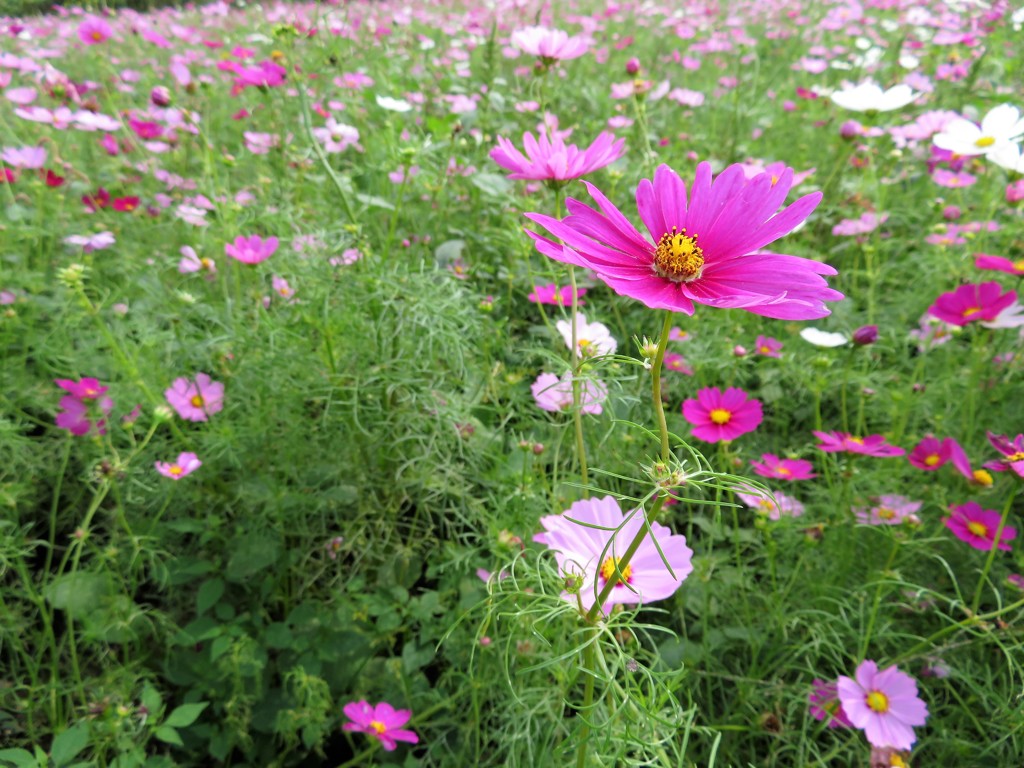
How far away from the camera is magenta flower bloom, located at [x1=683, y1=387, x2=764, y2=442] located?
81 cm

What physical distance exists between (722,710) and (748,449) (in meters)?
0.40

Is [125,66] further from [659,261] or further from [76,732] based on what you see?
[659,261]

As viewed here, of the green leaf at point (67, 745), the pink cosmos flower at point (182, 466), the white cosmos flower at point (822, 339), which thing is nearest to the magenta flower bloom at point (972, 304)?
the white cosmos flower at point (822, 339)

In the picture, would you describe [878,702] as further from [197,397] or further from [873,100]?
[873,100]

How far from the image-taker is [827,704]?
0.73m

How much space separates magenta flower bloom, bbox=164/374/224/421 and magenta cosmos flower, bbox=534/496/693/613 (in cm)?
65

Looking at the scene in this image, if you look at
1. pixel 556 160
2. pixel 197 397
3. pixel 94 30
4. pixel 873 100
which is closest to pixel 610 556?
pixel 556 160

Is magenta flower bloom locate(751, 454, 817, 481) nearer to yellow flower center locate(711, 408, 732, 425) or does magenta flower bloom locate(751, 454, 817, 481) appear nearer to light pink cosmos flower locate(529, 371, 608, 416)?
yellow flower center locate(711, 408, 732, 425)

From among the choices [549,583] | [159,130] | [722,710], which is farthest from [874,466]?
[159,130]

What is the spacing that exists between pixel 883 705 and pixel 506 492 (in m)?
0.47

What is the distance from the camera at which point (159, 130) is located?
1.53 metres

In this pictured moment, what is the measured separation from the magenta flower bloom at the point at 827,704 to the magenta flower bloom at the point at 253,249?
36.4 inches

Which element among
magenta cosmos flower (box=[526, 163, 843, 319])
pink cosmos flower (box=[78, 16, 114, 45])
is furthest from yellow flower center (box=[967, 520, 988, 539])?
pink cosmos flower (box=[78, 16, 114, 45])

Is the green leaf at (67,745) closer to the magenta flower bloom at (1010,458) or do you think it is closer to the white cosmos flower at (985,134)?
the magenta flower bloom at (1010,458)
